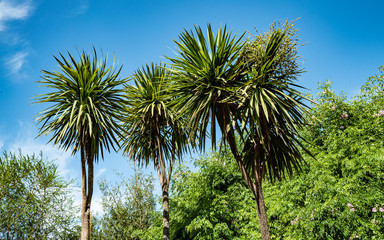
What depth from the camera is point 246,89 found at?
4.96 metres

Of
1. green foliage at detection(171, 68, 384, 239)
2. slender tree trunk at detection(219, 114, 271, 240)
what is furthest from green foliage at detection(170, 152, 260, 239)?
slender tree trunk at detection(219, 114, 271, 240)

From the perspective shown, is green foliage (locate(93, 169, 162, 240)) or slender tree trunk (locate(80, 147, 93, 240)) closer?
slender tree trunk (locate(80, 147, 93, 240))

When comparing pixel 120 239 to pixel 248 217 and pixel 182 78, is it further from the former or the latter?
pixel 182 78

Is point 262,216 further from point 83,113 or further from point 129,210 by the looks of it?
point 129,210

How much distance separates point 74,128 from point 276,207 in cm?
620

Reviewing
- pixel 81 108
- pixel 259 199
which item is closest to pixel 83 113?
pixel 81 108

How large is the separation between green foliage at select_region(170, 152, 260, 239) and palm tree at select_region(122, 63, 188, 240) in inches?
79.6

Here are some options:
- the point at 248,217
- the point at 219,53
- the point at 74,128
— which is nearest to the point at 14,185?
the point at 74,128

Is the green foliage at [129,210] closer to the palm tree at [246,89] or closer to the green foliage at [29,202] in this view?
the green foliage at [29,202]

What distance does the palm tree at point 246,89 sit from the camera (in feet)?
16.7

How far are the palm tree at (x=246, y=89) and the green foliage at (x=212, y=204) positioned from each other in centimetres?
418

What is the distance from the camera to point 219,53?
17.8ft

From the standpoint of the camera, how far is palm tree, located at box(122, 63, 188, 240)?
814 centimetres

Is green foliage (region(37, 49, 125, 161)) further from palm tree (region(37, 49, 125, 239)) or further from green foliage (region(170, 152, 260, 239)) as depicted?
green foliage (region(170, 152, 260, 239))
